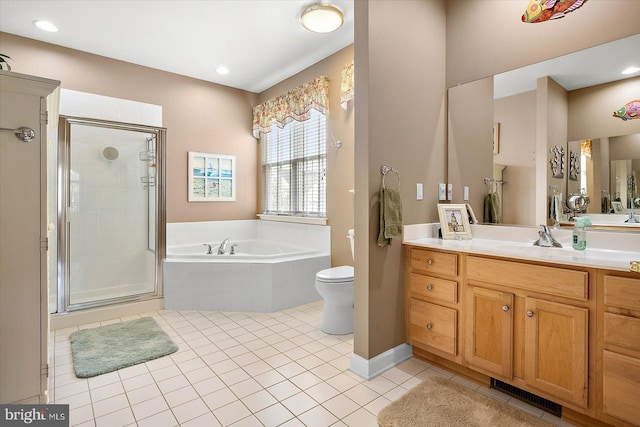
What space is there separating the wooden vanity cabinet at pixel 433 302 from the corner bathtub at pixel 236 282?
1.45 m

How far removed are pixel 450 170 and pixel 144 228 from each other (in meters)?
3.32

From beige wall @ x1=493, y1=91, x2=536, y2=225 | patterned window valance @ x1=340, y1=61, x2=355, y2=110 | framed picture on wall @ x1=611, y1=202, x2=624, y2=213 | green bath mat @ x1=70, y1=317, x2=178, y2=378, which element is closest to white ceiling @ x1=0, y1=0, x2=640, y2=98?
beige wall @ x1=493, y1=91, x2=536, y2=225

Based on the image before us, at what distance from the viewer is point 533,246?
2016 mm

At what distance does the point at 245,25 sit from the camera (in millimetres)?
2998

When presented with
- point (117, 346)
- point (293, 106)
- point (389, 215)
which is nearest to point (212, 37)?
point (293, 106)

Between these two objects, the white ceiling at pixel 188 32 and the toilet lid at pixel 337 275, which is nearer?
the toilet lid at pixel 337 275

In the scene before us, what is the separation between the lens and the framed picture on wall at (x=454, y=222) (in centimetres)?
235

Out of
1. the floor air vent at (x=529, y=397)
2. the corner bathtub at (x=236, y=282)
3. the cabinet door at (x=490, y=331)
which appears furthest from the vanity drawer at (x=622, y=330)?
the corner bathtub at (x=236, y=282)

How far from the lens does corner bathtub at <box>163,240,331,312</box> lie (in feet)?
10.6

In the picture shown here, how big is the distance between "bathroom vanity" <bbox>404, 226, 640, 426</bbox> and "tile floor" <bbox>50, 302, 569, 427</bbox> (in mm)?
198

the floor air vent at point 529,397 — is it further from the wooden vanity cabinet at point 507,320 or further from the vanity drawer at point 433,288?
the vanity drawer at point 433,288

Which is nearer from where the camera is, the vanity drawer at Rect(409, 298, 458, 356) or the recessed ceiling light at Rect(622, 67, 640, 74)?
the recessed ceiling light at Rect(622, 67, 640, 74)

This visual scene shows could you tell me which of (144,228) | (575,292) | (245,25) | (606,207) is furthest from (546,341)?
(144,228)

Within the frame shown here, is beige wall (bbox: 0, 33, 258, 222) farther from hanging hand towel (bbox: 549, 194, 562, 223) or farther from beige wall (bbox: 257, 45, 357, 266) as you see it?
hanging hand towel (bbox: 549, 194, 562, 223)
